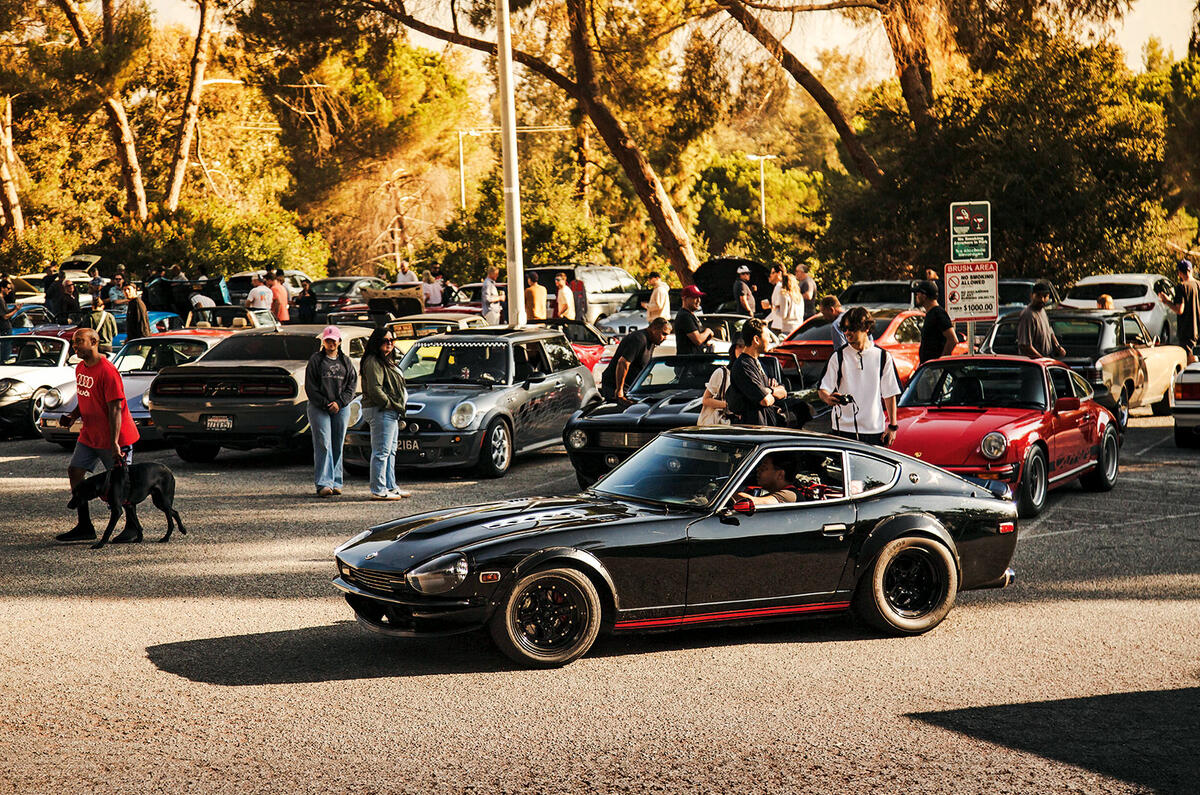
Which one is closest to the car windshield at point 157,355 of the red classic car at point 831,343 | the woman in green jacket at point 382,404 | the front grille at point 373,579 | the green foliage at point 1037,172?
the woman in green jacket at point 382,404

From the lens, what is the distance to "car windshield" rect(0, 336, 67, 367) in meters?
20.5

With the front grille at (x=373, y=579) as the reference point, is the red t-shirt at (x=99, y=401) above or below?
above

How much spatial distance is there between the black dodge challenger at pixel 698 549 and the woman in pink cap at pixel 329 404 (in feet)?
19.1

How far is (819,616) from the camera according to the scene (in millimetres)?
8547

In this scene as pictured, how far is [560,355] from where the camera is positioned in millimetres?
17359

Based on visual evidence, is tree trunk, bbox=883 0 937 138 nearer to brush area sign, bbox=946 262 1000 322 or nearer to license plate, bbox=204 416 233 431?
brush area sign, bbox=946 262 1000 322

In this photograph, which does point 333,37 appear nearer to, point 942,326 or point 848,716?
point 942,326

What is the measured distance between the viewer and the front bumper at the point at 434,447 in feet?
49.6

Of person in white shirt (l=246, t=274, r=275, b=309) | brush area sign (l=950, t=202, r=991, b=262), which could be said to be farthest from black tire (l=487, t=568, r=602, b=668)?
person in white shirt (l=246, t=274, r=275, b=309)

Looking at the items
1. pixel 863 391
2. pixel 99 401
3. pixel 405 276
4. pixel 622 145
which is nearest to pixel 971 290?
pixel 863 391

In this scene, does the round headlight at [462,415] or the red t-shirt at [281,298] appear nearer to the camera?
the round headlight at [462,415]

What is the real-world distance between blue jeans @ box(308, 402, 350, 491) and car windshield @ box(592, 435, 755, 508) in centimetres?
590

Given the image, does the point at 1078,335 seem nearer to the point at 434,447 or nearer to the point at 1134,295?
the point at 434,447

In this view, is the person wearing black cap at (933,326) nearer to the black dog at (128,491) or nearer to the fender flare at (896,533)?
the fender flare at (896,533)
